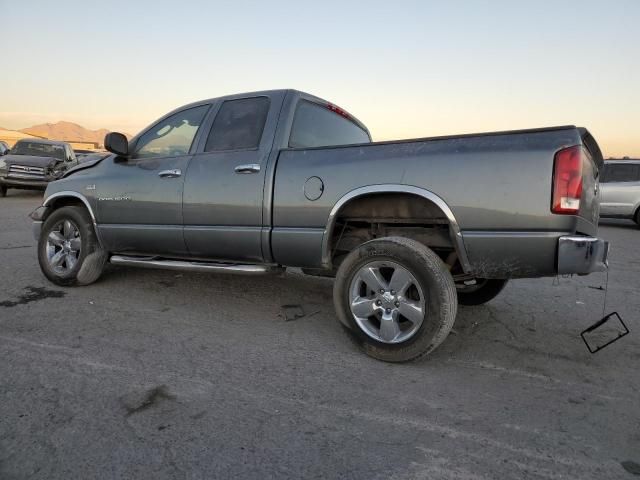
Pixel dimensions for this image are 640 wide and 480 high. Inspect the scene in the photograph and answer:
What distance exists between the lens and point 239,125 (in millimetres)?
4168

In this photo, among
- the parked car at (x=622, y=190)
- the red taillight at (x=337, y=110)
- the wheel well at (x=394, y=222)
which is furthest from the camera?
the parked car at (x=622, y=190)

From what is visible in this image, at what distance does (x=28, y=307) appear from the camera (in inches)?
161

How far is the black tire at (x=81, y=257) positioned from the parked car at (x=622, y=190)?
12.9 meters

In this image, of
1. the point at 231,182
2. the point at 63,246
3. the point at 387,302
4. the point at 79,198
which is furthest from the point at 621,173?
the point at 63,246

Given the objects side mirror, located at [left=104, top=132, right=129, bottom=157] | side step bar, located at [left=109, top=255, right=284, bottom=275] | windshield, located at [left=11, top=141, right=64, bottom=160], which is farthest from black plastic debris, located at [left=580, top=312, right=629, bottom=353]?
windshield, located at [left=11, top=141, right=64, bottom=160]

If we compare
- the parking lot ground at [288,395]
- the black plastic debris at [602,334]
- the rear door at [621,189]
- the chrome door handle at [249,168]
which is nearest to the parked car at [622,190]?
the rear door at [621,189]

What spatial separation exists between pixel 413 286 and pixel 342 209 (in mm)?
755

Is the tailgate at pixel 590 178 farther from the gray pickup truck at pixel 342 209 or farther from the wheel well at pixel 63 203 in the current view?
the wheel well at pixel 63 203

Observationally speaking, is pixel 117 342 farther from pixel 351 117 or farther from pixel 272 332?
pixel 351 117

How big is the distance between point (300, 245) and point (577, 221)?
73.6 inches

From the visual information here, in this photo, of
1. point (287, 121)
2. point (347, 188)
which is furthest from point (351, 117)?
point (347, 188)

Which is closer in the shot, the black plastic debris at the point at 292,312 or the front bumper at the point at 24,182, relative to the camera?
the black plastic debris at the point at 292,312

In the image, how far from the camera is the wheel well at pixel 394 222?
3.31 metres

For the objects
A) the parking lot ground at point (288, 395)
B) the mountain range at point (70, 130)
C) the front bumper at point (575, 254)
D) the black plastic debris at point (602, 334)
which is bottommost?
the black plastic debris at point (602, 334)
